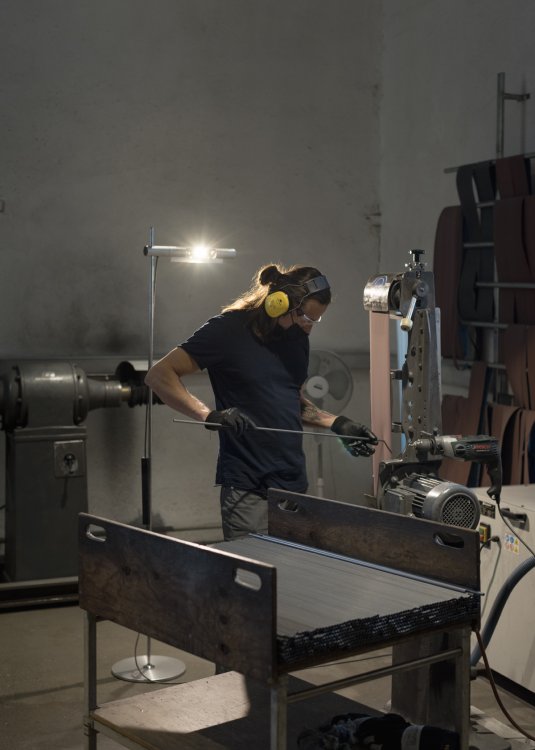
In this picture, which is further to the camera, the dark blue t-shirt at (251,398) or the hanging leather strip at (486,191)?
the hanging leather strip at (486,191)

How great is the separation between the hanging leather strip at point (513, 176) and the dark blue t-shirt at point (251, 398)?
1.66 metres

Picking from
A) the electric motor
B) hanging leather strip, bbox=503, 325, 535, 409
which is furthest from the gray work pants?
hanging leather strip, bbox=503, 325, 535, 409

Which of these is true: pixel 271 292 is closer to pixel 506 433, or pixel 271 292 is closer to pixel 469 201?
pixel 506 433

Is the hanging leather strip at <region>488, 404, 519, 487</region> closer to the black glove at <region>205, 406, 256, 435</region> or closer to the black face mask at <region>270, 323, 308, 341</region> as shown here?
the black face mask at <region>270, 323, 308, 341</region>

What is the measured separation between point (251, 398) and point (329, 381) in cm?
186

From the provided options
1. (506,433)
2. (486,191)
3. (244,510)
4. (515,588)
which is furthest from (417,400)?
(486,191)

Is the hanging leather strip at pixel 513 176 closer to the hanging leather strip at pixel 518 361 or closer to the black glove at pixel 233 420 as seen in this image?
the hanging leather strip at pixel 518 361

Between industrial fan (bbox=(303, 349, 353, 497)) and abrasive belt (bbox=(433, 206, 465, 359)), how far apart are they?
51 centimetres

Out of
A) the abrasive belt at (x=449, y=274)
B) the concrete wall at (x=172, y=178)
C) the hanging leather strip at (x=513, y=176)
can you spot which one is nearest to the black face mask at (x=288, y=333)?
the hanging leather strip at (x=513, y=176)

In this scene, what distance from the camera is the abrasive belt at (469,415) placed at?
450cm

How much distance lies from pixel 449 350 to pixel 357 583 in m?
2.91

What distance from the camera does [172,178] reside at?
533cm

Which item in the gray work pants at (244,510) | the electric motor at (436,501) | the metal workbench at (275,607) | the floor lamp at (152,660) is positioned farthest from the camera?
the floor lamp at (152,660)

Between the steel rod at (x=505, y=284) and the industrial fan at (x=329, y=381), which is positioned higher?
the steel rod at (x=505, y=284)
